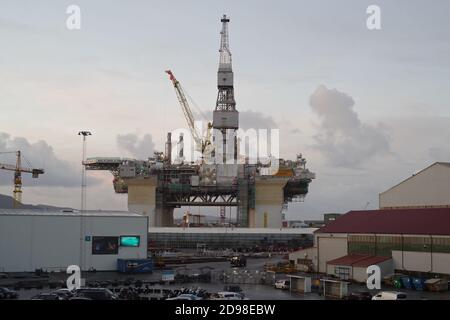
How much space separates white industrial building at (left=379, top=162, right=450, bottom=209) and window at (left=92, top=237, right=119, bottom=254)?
21.9 m

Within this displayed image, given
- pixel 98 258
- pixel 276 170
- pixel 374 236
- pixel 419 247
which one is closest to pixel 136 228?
pixel 98 258

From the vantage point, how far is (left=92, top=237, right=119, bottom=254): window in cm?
4244

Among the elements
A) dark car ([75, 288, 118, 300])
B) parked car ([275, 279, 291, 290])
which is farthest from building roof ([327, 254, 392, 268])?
dark car ([75, 288, 118, 300])

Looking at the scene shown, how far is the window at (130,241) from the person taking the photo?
143 feet

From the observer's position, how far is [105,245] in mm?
42812

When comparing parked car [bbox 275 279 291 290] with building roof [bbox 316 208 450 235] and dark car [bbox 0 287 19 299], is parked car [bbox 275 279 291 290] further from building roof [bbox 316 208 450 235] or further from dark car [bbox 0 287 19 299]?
dark car [bbox 0 287 19 299]

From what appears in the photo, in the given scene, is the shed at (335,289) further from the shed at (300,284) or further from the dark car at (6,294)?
the dark car at (6,294)

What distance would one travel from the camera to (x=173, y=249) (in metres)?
74.2

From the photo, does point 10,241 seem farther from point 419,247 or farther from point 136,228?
point 419,247

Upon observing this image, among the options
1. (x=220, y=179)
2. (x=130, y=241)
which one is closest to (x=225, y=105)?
(x=220, y=179)

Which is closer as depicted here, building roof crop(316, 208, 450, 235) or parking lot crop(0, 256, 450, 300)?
parking lot crop(0, 256, 450, 300)

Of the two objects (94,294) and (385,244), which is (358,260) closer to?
(385,244)

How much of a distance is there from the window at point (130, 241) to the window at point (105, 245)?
41cm
